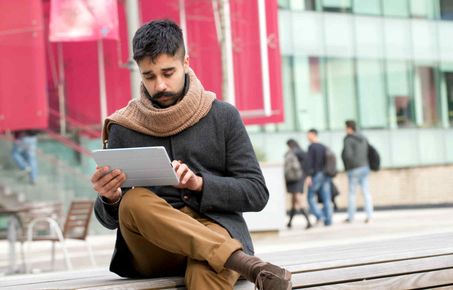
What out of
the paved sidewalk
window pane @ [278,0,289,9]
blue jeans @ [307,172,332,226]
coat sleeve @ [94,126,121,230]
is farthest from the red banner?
window pane @ [278,0,289,9]

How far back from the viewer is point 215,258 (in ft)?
14.0

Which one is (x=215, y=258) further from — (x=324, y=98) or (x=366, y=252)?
(x=324, y=98)

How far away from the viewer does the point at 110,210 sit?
182 inches

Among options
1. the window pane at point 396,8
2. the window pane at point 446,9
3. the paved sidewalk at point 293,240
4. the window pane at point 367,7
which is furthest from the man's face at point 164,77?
the window pane at point 446,9

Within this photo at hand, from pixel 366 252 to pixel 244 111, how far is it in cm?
1136

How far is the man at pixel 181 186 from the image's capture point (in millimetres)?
4301

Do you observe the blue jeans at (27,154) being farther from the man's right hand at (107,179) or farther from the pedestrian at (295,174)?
the man's right hand at (107,179)

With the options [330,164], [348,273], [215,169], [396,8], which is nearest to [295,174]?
[330,164]

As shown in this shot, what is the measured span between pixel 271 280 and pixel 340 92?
28246mm

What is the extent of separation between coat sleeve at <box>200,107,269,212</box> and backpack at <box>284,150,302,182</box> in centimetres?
1458

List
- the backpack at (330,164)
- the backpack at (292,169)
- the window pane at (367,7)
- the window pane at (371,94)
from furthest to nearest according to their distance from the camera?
the window pane at (367,7) → the window pane at (371,94) → the backpack at (330,164) → the backpack at (292,169)

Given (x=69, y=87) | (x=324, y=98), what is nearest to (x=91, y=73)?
(x=69, y=87)

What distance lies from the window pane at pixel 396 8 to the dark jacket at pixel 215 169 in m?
29.3

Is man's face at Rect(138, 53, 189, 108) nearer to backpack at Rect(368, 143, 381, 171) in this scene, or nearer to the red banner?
the red banner
